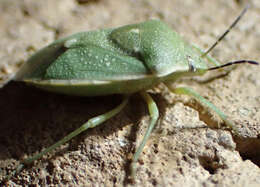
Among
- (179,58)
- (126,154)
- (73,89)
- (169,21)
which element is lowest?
(126,154)

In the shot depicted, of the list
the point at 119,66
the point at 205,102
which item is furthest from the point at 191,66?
the point at 119,66

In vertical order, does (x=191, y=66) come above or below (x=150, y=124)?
above

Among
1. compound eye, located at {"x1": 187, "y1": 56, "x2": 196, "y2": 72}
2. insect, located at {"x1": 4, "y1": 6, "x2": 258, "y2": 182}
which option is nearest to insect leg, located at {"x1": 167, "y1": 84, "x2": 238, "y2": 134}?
insect, located at {"x1": 4, "y1": 6, "x2": 258, "y2": 182}

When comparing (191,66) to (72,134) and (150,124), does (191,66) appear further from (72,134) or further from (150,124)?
(72,134)

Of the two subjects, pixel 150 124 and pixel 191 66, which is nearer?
pixel 150 124

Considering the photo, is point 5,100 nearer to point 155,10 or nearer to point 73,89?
point 73,89

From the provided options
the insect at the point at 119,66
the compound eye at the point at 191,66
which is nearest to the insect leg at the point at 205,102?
the insect at the point at 119,66

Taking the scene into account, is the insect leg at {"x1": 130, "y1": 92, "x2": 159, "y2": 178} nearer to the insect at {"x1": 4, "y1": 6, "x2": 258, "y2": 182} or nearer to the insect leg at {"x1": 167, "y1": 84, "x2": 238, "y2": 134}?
the insect at {"x1": 4, "y1": 6, "x2": 258, "y2": 182}

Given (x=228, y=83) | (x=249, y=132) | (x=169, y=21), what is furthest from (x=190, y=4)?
(x=249, y=132)
